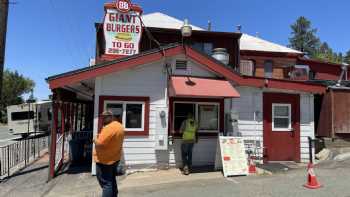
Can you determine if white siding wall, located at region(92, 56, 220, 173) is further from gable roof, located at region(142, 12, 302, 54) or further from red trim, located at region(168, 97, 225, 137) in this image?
gable roof, located at region(142, 12, 302, 54)

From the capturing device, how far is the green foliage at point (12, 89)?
53844 millimetres

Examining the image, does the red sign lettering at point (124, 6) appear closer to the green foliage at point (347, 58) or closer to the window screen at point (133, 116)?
the window screen at point (133, 116)

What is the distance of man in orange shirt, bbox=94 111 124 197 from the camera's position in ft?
19.5

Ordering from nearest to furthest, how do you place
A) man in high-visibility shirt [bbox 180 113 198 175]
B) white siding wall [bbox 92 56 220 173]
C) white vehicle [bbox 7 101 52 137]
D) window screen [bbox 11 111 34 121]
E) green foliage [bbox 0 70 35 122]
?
man in high-visibility shirt [bbox 180 113 198 175] → white siding wall [bbox 92 56 220 173] → white vehicle [bbox 7 101 52 137] → window screen [bbox 11 111 34 121] → green foliage [bbox 0 70 35 122]

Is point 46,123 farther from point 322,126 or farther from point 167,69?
point 322,126

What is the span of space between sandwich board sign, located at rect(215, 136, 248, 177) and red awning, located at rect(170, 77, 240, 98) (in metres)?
1.44

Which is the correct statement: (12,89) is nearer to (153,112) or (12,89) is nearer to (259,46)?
(259,46)

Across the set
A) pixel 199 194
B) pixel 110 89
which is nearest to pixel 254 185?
pixel 199 194

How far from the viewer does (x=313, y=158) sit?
11.5 meters

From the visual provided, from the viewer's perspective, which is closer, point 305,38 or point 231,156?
point 231,156

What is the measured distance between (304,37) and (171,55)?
69.3 m

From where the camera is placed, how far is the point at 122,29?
43.0 ft

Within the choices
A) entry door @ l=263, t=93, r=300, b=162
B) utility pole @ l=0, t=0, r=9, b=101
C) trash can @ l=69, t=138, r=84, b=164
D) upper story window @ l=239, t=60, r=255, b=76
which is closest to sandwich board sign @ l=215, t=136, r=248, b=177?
entry door @ l=263, t=93, r=300, b=162

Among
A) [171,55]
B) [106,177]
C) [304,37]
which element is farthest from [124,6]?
[304,37]
